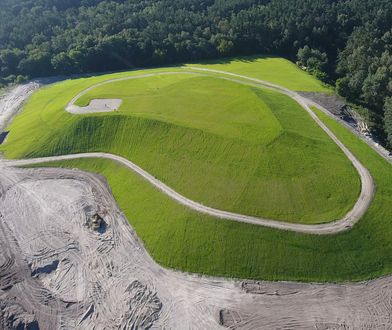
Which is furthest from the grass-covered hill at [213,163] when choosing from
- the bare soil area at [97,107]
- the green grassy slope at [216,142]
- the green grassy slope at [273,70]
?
the bare soil area at [97,107]

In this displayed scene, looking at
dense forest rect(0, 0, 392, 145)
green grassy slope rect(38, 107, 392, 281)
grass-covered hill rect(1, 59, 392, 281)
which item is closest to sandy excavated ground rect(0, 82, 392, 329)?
green grassy slope rect(38, 107, 392, 281)

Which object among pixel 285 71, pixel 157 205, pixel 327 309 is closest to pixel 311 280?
pixel 327 309

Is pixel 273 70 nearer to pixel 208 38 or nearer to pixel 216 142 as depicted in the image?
pixel 208 38

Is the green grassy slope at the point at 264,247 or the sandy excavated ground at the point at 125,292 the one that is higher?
the green grassy slope at the point at 264,247

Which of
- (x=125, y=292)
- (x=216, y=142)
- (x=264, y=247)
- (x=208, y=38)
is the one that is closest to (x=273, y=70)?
(x=208, y=38)

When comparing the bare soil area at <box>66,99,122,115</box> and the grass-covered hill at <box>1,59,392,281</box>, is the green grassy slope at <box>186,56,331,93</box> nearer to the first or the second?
the grass-covered hill at <box>1,59,392,281</box>

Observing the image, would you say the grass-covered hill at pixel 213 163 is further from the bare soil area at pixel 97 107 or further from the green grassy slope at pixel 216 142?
the bare soil area at pixel 97 107

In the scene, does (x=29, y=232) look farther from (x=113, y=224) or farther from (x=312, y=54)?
(x=312, y=54)
